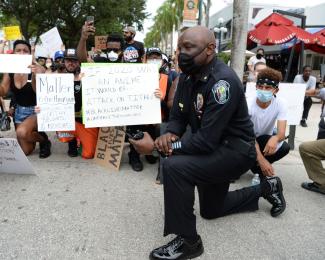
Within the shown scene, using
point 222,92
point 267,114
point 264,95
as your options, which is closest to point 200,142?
point 222,92

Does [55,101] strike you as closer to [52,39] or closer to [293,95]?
[52,39]

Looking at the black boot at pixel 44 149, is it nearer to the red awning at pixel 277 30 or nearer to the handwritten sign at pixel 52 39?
the handwritten sign at pixel 52 39

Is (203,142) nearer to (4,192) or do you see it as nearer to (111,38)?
(4,192)

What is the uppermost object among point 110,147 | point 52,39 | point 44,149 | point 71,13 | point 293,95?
point 71,13

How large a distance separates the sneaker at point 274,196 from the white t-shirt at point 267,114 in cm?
81

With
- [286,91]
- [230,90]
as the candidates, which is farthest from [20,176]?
[286,91]

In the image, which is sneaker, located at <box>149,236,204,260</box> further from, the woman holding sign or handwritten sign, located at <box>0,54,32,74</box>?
the woman holding sign

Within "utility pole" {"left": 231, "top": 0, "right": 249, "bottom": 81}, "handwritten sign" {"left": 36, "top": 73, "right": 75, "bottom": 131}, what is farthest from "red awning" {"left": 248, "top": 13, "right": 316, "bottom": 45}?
"handwritten sign" {"left": 36, "top": 73, "right": 75, "bottom": 131}

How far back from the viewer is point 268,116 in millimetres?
4043

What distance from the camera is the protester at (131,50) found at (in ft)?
16.3

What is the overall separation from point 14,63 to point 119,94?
4.26 ft

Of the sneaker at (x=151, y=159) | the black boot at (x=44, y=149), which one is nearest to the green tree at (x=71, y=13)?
the black boot at (x=44, y=149)

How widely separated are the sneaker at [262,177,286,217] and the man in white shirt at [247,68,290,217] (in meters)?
0.21

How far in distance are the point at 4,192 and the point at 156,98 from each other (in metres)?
2.04
